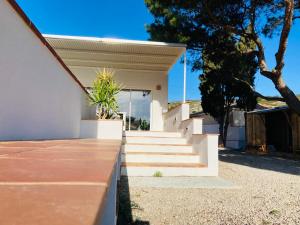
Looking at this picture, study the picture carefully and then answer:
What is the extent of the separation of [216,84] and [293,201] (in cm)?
1339

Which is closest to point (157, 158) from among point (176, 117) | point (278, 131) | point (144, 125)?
point (176, 117)

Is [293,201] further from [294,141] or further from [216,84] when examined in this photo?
[216,84]

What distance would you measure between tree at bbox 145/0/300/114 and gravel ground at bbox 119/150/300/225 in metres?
4.94

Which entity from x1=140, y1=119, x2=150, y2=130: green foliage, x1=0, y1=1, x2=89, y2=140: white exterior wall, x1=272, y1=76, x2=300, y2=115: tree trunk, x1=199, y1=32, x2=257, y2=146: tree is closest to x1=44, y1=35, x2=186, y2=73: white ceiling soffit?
x1=199, y1=32, x2=257, y2=146: tree

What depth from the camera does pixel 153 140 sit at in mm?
7973

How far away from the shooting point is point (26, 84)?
3.38 meters

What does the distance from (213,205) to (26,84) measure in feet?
8.93

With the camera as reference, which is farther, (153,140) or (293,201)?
(153,140)

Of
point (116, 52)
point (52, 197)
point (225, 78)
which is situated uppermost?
point (116, 52)

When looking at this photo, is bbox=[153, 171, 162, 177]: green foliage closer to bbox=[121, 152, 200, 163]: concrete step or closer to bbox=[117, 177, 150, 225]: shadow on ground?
bbox=[121, 152, 200, 163]: concrete step

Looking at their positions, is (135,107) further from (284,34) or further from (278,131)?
(278,131)

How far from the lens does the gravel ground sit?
10.5ft

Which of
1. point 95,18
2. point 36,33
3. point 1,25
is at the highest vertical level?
point 95,18

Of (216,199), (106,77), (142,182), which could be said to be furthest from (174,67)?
(216,199)
